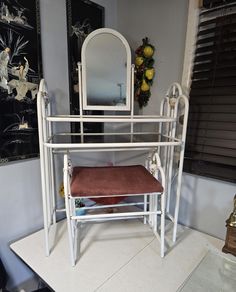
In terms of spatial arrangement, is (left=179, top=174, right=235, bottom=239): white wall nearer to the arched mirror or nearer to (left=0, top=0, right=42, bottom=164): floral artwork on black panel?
the arched mirror

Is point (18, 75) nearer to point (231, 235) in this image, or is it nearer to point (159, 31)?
point (159, 31)

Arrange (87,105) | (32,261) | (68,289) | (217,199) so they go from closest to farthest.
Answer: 1. (68,289)
2. (32,261)
3. (217,199)
4. (87,105)

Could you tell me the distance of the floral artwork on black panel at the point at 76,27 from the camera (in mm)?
1282

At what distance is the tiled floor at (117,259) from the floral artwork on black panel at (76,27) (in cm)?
72

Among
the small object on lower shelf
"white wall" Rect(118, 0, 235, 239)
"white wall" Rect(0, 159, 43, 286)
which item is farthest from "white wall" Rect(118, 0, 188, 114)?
"white wall" Rect(0, 159, 43, 286)

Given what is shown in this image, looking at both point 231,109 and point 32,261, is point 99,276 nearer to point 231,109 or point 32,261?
point 32,261

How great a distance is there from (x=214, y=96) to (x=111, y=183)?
2.41ft

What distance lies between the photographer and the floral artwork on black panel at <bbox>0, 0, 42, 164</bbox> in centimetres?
102

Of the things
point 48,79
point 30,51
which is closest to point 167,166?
point 48,79

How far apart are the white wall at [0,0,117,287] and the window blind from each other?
0.80m

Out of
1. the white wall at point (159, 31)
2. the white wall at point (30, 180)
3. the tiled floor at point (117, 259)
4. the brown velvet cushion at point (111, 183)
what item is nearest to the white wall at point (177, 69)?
the white wall at point (159, 31)

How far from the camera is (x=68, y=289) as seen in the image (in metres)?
0.88

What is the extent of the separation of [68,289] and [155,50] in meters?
1.42

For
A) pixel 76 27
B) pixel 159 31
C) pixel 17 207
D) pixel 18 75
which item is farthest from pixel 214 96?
pixel 17 207
